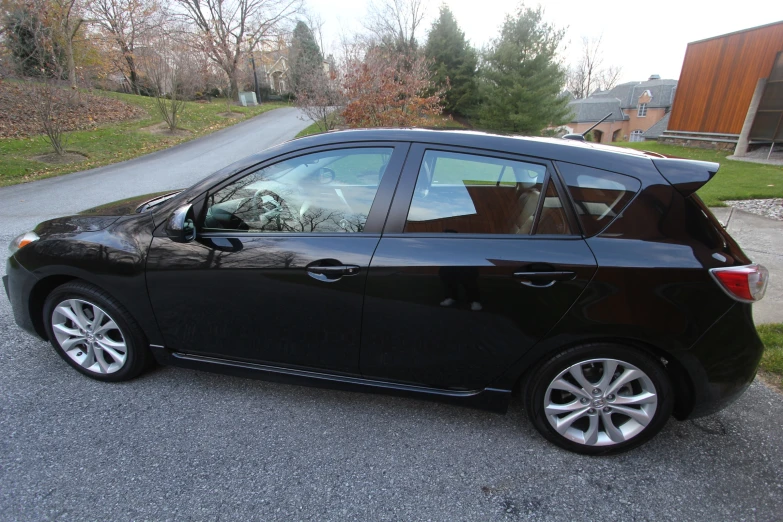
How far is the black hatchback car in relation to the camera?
1.93m

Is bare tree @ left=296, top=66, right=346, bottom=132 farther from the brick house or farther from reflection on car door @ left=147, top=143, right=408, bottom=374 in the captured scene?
the brick house

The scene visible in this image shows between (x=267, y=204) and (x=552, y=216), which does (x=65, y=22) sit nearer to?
(x=267, y=204)

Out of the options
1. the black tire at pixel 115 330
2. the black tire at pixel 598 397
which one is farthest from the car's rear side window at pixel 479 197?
the black tire at pixel 115 330

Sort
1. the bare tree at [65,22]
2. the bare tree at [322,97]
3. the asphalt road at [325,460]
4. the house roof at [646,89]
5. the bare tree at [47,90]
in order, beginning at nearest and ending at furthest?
the asphalt road at [325,460]
the bare tree at [47,90]
the bare tree at [322,97]
the bare tree at [65,22]
the house roof at [646,89]

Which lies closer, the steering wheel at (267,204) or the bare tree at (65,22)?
the steering wheel at (267,204)

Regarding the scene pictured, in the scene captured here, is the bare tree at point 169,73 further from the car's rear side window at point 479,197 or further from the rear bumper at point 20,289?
the car's rear side window at point 479,197

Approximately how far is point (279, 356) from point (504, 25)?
24317 mm

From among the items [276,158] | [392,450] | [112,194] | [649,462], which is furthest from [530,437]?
[112,194]

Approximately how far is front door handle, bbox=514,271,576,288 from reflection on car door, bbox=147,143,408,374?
2.42 ft

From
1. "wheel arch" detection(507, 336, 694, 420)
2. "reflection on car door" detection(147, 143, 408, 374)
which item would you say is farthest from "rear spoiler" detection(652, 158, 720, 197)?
"reflection on car door" detection(147, 143, 408, 374)

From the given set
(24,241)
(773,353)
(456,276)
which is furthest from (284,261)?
(773,353)

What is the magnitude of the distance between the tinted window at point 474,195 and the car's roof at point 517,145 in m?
0.07

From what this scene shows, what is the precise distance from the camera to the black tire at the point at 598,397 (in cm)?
201

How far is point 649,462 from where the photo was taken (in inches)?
84.0
